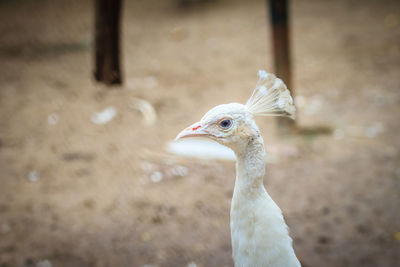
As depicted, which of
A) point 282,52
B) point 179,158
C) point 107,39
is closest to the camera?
point 107,39

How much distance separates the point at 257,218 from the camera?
1432 mm

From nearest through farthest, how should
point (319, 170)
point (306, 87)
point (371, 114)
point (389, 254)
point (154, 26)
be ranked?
point (389, 254)
point (319, 170)
point (371, 114)
point (306, 87)
point (154, 26)

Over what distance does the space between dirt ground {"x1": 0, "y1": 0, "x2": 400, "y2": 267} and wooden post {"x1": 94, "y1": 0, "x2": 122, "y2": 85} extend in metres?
0.90

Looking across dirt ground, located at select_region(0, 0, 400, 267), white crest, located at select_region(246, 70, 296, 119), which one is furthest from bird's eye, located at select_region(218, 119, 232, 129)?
dirt ground, located at select_region(0, 0, 400, 267)

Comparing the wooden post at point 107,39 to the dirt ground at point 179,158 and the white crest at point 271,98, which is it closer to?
the dirt ground at point 179,158

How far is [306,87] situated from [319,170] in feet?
5.92

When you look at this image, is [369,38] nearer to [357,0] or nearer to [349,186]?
[357,0]

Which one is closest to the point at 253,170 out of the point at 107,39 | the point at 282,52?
the point at 107,39

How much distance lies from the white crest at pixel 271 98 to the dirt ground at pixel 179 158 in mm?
1489

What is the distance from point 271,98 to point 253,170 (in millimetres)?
267

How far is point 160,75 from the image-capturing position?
18.5ft

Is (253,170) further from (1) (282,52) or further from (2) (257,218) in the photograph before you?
(1) (282,52)

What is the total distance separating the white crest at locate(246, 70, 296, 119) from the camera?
1387mm

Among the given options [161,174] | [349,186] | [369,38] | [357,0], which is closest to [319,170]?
[349,186]
